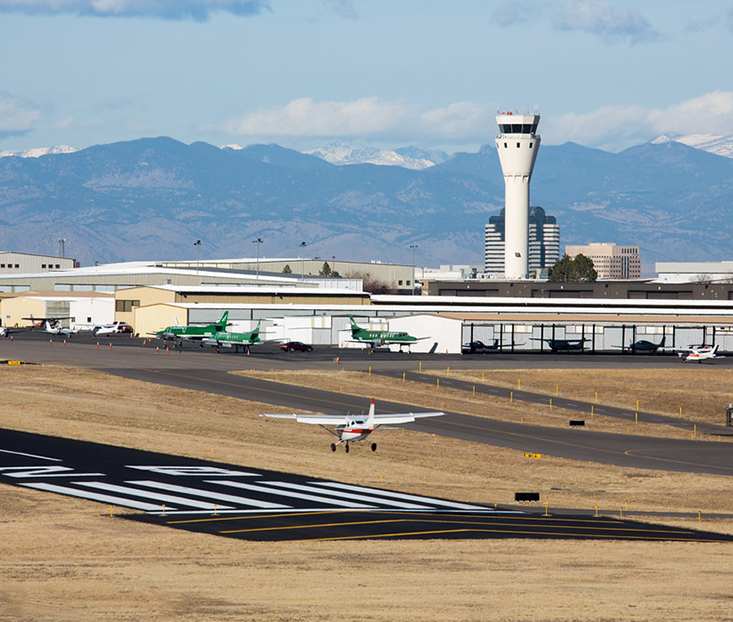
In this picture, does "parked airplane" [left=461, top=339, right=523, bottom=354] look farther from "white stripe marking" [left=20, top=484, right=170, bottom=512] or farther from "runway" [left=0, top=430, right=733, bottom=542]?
"white stripe marking" [left=20, top=484, right=170, bottom=512]

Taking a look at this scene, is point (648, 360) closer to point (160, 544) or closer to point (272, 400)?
point (272, 400)

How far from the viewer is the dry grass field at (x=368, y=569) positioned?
90.3 ft

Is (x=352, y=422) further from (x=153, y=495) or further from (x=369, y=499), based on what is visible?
(x=153, y=495)

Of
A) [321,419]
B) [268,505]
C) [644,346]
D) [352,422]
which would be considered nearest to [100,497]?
[268,505]

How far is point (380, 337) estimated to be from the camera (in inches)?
5089

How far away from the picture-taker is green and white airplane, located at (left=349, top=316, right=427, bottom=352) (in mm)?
128750

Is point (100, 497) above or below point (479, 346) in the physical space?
below

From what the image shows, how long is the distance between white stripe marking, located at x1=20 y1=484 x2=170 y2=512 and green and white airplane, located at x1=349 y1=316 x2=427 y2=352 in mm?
84713

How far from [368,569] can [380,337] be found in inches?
3807

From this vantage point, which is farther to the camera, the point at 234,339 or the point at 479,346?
the point at 479,346

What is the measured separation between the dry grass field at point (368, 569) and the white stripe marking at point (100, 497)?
95 cm

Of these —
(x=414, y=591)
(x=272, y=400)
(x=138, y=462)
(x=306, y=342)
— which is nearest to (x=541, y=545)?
(x=414, y=591)

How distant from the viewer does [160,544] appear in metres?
35.7

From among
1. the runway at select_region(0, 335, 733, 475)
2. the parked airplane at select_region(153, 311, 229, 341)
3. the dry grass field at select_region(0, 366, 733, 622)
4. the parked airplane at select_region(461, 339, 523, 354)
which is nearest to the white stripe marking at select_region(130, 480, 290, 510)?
the dry grass field at select_region(0, 366, 733, 622)
